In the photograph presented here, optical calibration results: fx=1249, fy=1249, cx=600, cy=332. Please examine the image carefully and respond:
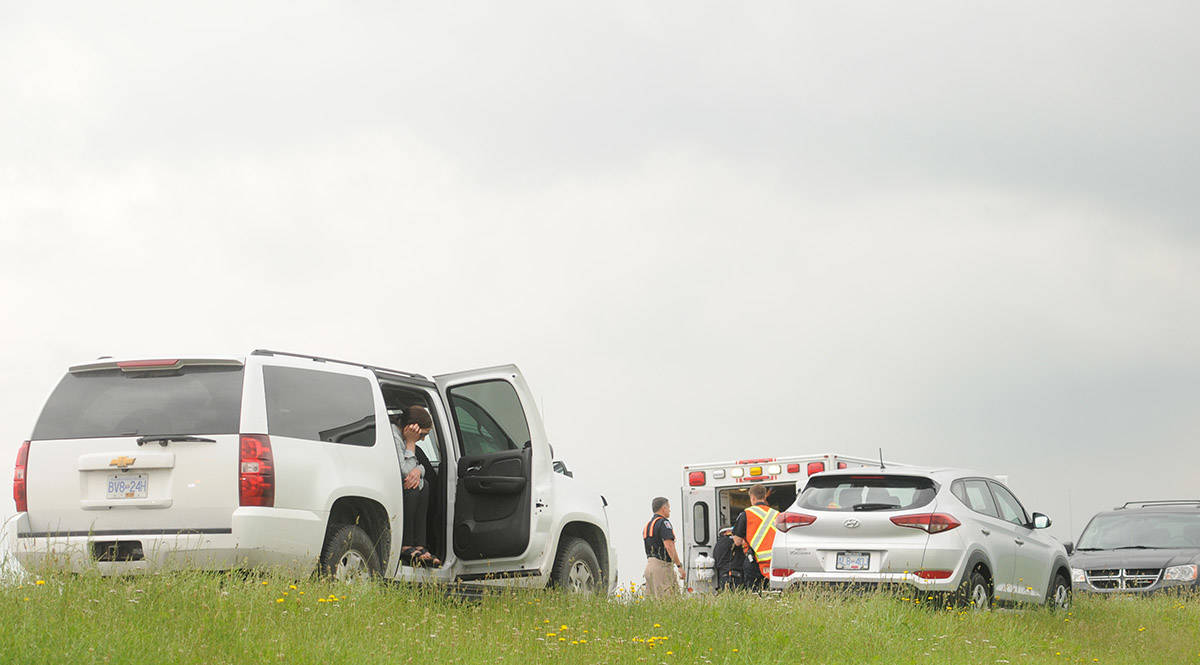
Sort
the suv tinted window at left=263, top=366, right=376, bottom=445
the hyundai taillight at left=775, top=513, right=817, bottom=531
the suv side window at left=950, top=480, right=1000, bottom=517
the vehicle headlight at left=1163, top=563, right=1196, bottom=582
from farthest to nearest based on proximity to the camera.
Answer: the vehicle headlight at left=1163, top=563, right=1196, bottom=582 < the suv side window at left=950, top=480, right=1000, bottom=517 < the hyundai taillight at left=775, top=513, right=817, bottom=531 < the suv tinted window at left=263, top=366, right=376, bottom=445

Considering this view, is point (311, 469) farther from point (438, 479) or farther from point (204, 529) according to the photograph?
point (438, 479)

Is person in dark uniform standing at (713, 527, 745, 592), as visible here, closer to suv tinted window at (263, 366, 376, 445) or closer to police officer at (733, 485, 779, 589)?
police officer at (733, 485, 779, 589)

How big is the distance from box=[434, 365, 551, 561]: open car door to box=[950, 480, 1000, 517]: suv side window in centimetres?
473

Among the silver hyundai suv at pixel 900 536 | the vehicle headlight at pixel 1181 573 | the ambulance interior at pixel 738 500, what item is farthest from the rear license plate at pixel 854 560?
the vehicle headlight at pixel 1181 573

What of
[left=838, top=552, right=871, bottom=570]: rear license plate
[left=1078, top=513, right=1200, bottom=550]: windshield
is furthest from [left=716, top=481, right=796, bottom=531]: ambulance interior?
[left=1078, top=513, right=1200, bottom=550]: windshield

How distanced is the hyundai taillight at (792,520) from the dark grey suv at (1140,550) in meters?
6.53

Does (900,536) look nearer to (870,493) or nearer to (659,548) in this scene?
(870,493)

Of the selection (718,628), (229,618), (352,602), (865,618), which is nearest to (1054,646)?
(865,618)

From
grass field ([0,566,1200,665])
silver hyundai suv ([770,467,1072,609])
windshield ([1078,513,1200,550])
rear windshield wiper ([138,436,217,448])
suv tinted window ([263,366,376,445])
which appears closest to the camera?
grass field ([0,566,1200,665])

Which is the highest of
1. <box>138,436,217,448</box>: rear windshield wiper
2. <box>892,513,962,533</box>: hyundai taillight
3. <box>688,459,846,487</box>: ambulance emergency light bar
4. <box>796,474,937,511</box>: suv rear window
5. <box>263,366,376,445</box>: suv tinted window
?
<box>263,366,376,445</box>: suv tinted window

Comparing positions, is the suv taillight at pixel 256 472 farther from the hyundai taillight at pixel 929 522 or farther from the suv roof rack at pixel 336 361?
the hyundai taillight at pixel 929 522

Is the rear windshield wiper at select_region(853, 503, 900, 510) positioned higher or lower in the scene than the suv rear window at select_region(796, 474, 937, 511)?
lower

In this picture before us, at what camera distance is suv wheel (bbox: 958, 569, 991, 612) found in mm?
12602

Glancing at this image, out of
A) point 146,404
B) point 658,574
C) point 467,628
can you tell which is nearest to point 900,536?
point 658,574
